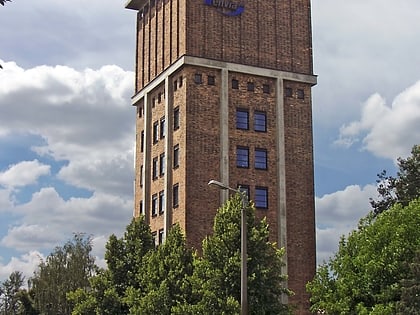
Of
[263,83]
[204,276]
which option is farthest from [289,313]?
[263,83]

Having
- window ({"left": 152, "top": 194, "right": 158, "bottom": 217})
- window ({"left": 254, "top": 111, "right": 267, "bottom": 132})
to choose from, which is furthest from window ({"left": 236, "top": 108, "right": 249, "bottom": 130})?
window ({"left": 152, "top": 194, "right": 158, "bottom": 217})

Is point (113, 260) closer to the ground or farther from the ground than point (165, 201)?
closer to the ground

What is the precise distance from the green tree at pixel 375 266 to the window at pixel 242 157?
43.9 ft

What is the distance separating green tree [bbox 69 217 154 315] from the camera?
4666cm

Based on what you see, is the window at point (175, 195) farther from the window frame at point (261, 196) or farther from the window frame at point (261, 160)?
the window frame at point (261, 160)

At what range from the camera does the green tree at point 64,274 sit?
62312 mm

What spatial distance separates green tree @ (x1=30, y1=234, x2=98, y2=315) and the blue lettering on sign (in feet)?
75.0

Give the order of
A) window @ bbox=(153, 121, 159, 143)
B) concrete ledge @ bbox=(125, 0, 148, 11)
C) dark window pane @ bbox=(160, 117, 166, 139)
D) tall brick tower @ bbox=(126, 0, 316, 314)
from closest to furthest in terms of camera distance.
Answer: tall brick tower @ bbox=(126, 0, 316, 314) → dark window pane @ bbox=(160, 117, 166, 139) → window @ bbox=(153, 121, 159, 143) → concrete ledge @ bbox=(125, 0, 148, 11)

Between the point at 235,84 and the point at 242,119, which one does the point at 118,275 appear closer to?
the point at 242,119

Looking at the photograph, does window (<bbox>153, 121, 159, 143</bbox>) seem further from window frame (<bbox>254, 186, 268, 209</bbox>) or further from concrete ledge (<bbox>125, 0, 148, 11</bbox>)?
concrete ledge (<bbox>125, 0, 148, 11</bbox>)

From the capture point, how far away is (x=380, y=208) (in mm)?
60188

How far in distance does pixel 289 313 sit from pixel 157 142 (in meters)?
24.6

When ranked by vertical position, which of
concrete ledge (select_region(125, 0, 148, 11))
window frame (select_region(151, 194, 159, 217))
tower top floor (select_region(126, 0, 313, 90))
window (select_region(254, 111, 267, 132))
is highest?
concrete ledge (select_region(125, 0, 148, 11))

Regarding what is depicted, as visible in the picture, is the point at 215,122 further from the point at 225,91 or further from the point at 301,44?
the point at 301,44
